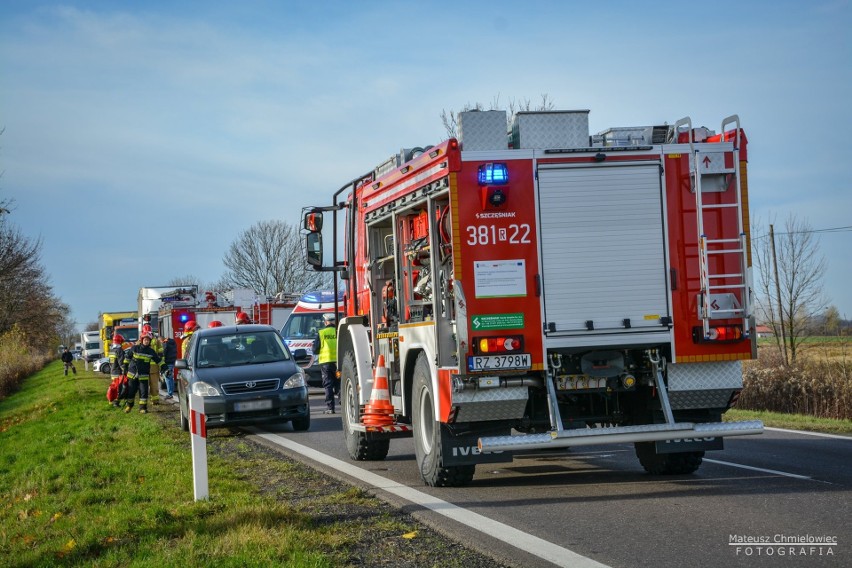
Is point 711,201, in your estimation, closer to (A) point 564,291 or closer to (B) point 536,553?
(A) point 564,291

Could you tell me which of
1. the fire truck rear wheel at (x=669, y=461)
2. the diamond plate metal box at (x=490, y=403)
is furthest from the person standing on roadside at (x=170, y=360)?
the diamond plate metal box at (x=490, y=403)

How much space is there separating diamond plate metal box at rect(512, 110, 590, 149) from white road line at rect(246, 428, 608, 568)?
3.16 m

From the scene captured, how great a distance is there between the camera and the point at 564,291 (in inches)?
336

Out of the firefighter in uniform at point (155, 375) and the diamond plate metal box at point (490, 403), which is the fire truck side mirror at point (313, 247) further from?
the firefighter in uniform at point (155, 375)

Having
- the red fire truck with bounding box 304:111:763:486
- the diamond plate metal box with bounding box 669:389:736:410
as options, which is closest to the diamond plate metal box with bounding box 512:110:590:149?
the red fire truck with bounding box 304:111:763:486

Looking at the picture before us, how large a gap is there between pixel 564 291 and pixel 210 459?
5488mm

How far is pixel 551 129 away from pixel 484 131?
624 millimetres

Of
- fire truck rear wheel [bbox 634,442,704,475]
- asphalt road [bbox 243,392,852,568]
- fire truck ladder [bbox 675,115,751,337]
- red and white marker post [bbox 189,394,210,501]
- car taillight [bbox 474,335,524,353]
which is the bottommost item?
asphalt road [bbox 243,392,852,568]

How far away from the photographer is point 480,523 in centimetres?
725

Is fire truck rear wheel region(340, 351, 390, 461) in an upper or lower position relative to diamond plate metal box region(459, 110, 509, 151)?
lower

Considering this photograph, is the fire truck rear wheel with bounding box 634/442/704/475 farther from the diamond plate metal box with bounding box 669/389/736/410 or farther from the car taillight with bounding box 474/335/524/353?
the car taillight with bounding box 474/335/524/353

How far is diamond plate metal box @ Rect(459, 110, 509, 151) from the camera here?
27.9 feet

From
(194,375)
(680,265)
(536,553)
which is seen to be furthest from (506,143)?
(194,375)

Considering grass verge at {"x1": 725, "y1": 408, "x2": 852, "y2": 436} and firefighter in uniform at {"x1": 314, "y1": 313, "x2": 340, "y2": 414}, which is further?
firefighter in uniform at {"x1": 314, "y1": 313, "x2": 340, "y2": 414}
